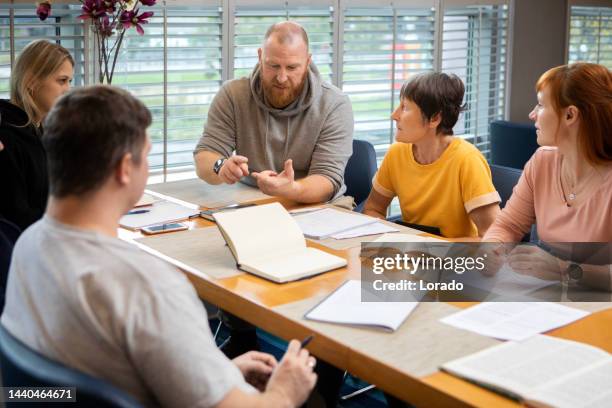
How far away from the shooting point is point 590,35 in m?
5.89

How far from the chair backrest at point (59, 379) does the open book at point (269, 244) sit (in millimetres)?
988

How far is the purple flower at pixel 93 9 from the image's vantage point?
323 centimetres

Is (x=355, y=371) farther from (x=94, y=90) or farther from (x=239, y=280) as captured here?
(x=94, y=90)

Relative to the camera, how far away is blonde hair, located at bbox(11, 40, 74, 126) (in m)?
3.01

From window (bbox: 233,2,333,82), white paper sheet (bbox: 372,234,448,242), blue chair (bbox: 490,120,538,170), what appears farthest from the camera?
blue chair (bbox: 490,120,538,170)

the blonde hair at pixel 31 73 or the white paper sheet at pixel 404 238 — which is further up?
the blonde hair at pixel 31 73

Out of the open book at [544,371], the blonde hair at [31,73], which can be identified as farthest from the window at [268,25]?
the open book at [544,371]

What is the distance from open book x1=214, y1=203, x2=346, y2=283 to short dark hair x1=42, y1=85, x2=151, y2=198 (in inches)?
35.6

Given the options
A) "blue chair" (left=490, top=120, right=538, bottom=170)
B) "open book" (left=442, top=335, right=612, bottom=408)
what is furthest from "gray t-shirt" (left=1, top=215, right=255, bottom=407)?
"blue chair" (left=490, top=120, right=538, bottom=170)

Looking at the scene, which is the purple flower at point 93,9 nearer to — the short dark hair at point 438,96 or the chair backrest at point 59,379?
the short dark hair at point 438,96

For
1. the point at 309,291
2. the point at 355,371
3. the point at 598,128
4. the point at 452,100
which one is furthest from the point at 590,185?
the point at 355,371

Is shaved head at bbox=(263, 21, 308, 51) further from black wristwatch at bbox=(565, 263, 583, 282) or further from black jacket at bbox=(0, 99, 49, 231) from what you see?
black wristwatch at bbox=(565, 263, 583, 282)

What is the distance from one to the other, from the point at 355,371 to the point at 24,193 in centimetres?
160

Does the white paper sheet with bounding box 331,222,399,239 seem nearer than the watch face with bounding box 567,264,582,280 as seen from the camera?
No
